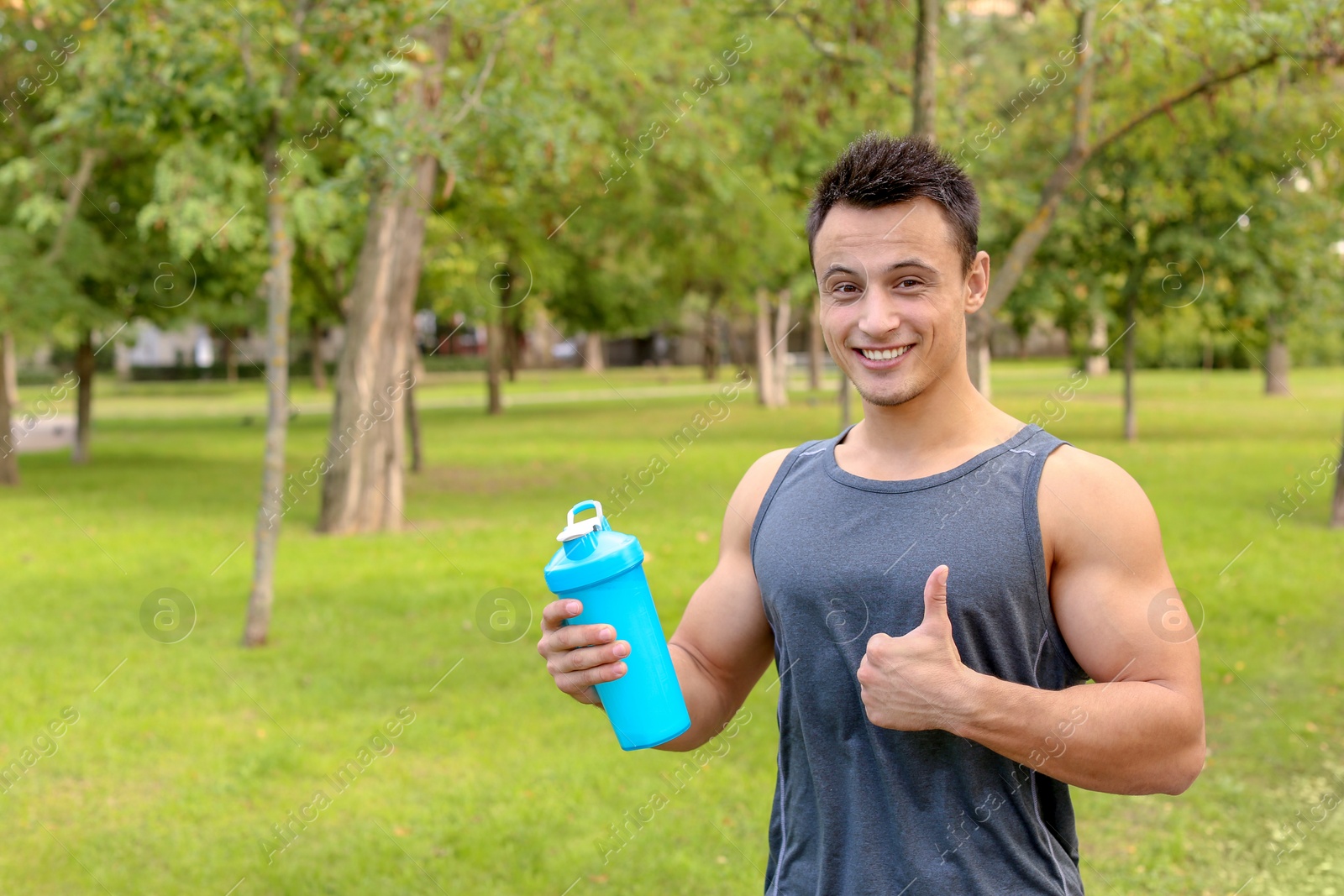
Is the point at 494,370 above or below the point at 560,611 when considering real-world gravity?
below

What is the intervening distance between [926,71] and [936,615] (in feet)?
18.9

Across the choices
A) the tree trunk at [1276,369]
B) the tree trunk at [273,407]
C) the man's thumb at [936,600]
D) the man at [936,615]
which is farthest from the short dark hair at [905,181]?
the tree trunk at [1276,369]

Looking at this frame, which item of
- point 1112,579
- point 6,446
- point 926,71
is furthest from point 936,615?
point 6,446

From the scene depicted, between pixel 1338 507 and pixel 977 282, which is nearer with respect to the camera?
pixel 977 282

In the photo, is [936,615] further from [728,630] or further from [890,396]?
[728,630]

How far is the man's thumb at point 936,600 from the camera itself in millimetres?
1661

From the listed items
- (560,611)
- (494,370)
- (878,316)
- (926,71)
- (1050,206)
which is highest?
(926,71)

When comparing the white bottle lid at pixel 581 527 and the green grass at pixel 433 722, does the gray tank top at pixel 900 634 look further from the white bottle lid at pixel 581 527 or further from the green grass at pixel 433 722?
the green grass at pixel 433 722

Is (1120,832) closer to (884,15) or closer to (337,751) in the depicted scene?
(337,751)

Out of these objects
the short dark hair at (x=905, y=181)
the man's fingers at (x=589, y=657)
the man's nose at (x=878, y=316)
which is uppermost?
the short dark hair at (x=905, y=181)

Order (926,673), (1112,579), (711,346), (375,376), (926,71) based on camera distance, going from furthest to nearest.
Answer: (711,346)
(375,376)
(926,71)
(1112,579)
(926,673)

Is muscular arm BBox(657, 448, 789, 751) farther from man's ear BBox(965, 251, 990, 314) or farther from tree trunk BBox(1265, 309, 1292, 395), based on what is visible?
tree trunk BBox(1265, 309, 1292, 395)

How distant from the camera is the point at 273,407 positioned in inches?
331

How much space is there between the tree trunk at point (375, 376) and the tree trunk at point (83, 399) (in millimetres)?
7629
